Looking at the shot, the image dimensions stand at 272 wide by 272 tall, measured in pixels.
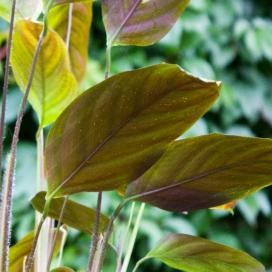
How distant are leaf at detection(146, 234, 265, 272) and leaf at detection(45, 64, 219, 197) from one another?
0.10 metres

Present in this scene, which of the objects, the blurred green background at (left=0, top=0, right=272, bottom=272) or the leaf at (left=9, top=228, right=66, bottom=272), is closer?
the leaf at (left=9, top=228, right=66, bottom=272)

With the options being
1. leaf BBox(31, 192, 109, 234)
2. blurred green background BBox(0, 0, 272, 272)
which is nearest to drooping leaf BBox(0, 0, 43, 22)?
leaf BBox(31, 192, 109, 234)

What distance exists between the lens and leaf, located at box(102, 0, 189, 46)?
535mm

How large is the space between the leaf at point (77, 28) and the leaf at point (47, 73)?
167mm

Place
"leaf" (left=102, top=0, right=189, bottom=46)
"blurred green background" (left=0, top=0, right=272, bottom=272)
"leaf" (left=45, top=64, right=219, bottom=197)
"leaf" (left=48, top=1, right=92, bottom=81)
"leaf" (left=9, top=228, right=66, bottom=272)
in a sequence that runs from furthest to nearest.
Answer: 1. "blurred green background" (left=0, top=0, right=272, bottom=272)
2. "leaf" (left=48, top=1, right=92, bottom=81)
3. "leaf" (left=9, top=228, right=66, bottom=272)
4. "leaf" (left=102, top=0, right=189, bottom=46)
5. "leaf" (left=45, top=64, right=219, bottom=197)

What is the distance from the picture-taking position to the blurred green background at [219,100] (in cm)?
171

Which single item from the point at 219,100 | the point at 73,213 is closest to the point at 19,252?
the point at 73,213

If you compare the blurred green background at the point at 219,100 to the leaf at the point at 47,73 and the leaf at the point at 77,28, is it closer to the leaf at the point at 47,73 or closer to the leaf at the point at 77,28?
the leaf at the point at 77,28

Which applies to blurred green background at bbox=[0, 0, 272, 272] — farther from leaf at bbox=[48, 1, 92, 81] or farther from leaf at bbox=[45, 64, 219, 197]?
leaf at bbox=[45, 64, 219, 197]

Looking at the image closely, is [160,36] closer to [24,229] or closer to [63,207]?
[63,207]

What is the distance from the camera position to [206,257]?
0.54m

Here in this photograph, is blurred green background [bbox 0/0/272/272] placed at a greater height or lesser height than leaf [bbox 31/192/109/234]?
lesser

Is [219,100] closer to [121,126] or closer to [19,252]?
[19,252]

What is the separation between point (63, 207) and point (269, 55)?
161cm
